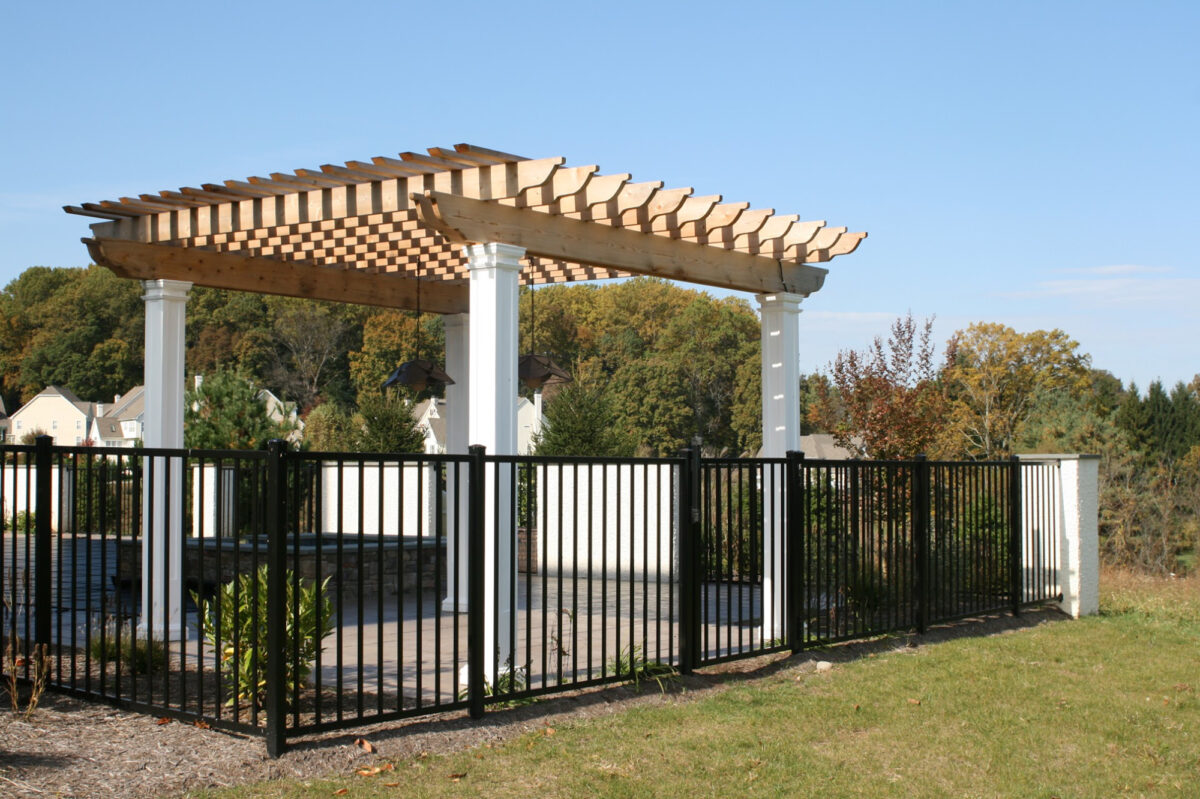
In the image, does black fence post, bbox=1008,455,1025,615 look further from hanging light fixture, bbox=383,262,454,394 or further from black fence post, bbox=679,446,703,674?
hanging light fixture, bbox=383,262,454,394

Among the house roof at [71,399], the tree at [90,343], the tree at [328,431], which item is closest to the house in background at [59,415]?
the house roof at [71,399]

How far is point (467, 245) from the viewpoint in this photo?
22.1ft

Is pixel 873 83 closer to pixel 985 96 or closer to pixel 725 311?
pixel 985 96

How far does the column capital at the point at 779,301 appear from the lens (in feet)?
30.2

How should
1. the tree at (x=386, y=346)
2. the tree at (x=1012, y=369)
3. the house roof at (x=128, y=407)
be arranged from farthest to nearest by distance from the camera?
the house roof at (x=128, y=407)
the tree at (x=386, y=346)
the tree at (x=1012, y=369)

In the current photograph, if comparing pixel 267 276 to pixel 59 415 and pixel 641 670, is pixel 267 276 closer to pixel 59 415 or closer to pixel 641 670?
pixel 641 670

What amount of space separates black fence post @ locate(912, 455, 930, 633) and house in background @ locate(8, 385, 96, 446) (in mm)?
58536

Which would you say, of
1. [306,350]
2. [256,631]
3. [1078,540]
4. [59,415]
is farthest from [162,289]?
[59,415]

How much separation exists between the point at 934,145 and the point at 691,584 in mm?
13743

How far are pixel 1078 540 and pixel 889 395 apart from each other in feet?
14.1

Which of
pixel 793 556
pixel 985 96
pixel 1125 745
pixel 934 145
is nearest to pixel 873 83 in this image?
pixel 985 96

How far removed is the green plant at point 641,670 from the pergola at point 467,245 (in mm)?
1531

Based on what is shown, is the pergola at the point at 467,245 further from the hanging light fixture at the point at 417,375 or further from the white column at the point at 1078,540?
the white column at the point at 1078,540

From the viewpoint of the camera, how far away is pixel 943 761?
5371 millimetres
